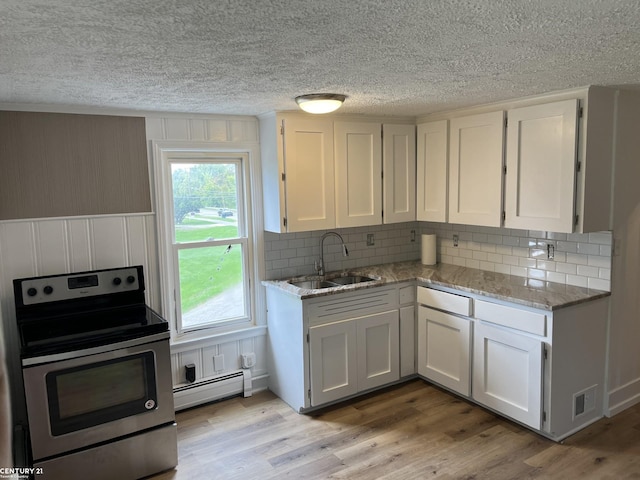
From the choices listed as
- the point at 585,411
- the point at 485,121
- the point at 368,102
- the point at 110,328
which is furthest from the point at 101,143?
the point at 585,411

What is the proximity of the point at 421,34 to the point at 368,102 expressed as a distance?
145cm

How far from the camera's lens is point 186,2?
1282 millimetres

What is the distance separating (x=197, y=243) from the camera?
3486 mm

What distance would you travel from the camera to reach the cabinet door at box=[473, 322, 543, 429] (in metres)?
2.90

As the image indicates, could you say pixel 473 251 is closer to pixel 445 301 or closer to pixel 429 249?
pixel 429 249

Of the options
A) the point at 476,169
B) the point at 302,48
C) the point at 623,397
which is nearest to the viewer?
the point at 302,48

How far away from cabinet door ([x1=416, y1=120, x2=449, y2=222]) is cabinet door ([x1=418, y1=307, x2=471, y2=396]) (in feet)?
2.58

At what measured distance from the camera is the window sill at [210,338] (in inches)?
135

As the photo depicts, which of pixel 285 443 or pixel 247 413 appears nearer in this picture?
pixel 285 443

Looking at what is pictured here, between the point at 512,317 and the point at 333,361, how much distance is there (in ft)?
4.00

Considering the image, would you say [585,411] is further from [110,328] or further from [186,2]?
[186,2]

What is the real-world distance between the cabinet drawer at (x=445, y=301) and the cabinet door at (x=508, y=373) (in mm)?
149

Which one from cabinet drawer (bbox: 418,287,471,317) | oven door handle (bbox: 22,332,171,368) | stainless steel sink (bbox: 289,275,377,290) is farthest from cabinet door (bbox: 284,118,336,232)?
oven door handle (bbox: 22,332,171,368)

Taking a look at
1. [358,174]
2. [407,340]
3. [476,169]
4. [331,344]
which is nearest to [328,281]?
[331,344]
